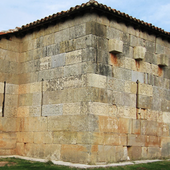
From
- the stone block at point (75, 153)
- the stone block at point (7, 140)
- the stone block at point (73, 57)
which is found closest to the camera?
the stone block at point (75, 153)

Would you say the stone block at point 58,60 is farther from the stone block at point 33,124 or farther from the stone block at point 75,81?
the stone block at point 33,124

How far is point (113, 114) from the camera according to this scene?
35.2 feet

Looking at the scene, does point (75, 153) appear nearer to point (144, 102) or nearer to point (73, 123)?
point (73, 123)

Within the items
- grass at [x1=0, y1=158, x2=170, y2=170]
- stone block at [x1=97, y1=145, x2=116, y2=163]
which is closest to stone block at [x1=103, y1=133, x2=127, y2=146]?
stone block at [x1=97, y1=145, x2=116, y2=163]

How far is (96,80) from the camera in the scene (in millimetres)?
10320

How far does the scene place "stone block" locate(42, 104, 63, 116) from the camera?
11.0 m

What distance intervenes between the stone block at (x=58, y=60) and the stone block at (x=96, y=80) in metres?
1.36

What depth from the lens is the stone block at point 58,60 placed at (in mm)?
11195

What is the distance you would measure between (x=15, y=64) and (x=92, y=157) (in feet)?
16.6

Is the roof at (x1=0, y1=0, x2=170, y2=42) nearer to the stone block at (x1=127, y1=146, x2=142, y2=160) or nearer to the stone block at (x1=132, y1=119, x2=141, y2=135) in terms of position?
the stone block at (x1=132, y1=119, x2=141, y2=135)

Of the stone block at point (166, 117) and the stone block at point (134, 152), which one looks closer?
the stone block at point (134, 152)

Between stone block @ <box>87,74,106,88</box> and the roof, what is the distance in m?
2.05

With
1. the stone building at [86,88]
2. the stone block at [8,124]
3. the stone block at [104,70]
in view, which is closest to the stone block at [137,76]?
the stone building at [86,88]

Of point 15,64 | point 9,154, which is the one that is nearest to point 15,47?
point 15,64
